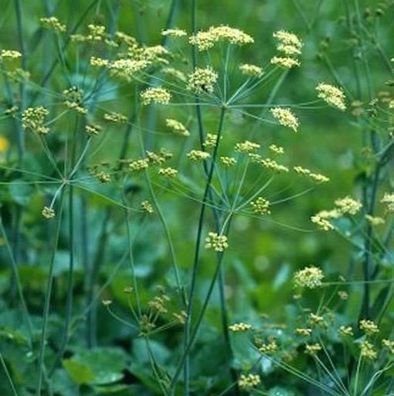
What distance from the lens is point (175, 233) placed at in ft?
15.1

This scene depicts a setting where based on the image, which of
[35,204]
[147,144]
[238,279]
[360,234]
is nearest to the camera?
[360,234]

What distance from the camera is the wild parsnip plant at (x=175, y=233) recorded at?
8.54 ft

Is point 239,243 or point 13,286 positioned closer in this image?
point 13,286

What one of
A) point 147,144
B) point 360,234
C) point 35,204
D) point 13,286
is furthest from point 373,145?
point 35,204

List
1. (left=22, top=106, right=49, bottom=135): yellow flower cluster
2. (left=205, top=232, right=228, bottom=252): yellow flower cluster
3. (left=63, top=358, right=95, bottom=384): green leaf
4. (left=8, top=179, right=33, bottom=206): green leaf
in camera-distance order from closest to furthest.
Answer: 1. (left=205, top=232, right=228, bottom=252): yellow flower cluster
2. (left=22, top=106, right=49, bottom=135): yellow flower cluster
3. (left=63, top=358, right=95, bottom=384): green leaf
4. (left=8, top=179, right=33, bottom=206): green leaf

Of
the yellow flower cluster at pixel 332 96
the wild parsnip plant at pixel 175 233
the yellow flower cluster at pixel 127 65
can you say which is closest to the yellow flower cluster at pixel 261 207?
the wild parsnip plant at pixel 175 233

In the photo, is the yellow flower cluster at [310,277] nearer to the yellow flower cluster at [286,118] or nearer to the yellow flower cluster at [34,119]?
the yellow flower cluster at [286,118]

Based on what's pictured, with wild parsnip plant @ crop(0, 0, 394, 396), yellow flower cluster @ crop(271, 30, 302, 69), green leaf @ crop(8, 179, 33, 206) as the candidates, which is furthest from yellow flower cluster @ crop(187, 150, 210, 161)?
green leaf @ crop(8, 179, 33, 206)

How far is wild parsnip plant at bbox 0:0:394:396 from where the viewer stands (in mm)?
2604

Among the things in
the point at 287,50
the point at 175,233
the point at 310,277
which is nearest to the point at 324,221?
the point at 310,277

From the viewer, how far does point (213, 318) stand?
3459mm

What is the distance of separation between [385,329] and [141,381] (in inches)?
29.3

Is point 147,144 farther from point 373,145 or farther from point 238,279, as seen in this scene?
point 238,279

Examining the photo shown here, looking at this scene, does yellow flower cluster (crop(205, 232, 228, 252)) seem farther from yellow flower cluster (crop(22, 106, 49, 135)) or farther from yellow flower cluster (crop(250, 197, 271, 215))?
yellow flower cluster (crop(22, 106, 49, 135))
